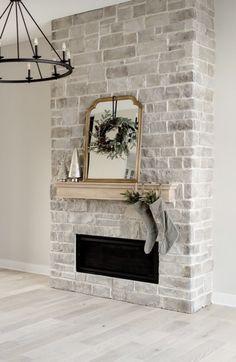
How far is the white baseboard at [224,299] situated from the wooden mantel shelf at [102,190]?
109cm

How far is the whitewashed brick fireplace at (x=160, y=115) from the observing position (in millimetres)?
4633

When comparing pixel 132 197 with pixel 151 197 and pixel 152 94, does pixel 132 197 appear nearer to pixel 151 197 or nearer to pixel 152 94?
pixel 151 197

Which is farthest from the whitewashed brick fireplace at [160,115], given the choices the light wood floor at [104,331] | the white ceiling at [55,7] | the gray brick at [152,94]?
the light wood floor at [104,331]

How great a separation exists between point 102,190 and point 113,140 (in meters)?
0.52

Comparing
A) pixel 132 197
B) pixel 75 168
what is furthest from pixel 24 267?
pixel 132 197

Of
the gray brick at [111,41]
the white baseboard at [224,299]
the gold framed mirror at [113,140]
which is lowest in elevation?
the white baseboard at [224,299]

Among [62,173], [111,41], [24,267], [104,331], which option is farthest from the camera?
[24,267]

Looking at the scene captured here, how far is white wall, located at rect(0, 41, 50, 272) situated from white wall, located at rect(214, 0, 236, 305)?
2.40m

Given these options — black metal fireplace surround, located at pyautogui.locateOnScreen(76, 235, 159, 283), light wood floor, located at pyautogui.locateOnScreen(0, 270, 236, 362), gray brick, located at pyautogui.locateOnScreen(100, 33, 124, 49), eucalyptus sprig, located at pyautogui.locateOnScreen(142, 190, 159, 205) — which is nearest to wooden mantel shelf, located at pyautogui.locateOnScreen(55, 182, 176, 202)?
eucalyptus sprig, located at pyautogui.locateOnScreen(142, 190, 159, 205)

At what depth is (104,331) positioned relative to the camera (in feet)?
13.3

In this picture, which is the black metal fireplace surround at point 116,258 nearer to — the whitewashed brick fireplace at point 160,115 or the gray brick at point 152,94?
the whitewashed brick fireplace at point 160,115

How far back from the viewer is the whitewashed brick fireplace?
15.2ft

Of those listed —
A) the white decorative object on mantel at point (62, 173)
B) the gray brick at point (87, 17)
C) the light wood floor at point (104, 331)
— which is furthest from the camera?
the white decorative object on mantel at point (62, 173)

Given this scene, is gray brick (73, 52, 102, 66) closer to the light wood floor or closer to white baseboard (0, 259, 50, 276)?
the light wood floor
